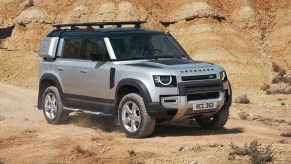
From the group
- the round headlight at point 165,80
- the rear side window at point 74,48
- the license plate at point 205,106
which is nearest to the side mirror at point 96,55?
the rear side window at point 74,48


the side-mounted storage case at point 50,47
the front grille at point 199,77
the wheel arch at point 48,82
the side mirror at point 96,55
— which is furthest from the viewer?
the side-mounted storage case at point 50,47

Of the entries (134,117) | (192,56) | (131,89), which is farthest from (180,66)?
(192,56)

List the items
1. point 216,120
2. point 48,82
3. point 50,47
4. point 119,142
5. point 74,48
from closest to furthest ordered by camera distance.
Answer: point 119,142, point 216,120, point 74,48, point 50,47, point 48,82

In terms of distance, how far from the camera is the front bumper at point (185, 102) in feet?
35.9

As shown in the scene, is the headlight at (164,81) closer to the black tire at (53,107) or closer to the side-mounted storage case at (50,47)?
the black tire at (53,107)

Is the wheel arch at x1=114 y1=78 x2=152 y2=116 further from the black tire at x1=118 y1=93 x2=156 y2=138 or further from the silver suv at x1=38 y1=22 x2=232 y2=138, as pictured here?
the black tire at x1=118 y1=93 x2=156 y2=138

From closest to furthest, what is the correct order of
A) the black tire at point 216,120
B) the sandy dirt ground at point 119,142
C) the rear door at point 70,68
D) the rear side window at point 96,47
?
the sandy dirt ground at point 119,142, the rear side window at point 96,47, the black tire at point 216,120, the rear door at point 70,68

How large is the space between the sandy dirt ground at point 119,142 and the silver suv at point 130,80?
417 millimetres

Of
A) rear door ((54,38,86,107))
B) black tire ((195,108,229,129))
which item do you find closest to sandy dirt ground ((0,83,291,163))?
black tire ((195,108,229,129))

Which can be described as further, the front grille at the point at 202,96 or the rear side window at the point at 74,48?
the rear side window at the point at 74,48

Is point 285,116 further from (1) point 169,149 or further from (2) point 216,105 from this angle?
(1) point 169,149

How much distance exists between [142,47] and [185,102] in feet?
6.43

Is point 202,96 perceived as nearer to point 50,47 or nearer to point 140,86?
point 140,86

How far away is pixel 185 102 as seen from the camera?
10984 millimetres
